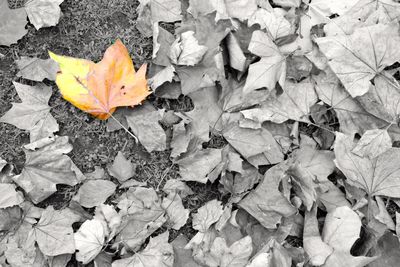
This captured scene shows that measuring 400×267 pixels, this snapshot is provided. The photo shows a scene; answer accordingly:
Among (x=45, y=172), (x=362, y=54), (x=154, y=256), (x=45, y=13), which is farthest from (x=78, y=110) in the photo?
(x=362, y=54)

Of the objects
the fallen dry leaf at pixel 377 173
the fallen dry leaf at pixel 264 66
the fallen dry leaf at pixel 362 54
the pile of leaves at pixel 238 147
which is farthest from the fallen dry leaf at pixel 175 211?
the fallen dry leaf at pixel 362 54

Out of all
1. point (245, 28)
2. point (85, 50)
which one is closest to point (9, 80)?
point (85, 50)

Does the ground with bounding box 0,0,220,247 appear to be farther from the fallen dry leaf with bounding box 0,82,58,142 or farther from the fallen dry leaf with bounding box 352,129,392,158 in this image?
the fallen dry leaf with bounding box 352,129,392,158

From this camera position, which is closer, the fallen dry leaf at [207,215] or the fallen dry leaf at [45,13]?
the fallen dry leaf at [207,215]

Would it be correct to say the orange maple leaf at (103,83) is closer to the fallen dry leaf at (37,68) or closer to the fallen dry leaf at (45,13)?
the fallen dry leaf at (37,68)

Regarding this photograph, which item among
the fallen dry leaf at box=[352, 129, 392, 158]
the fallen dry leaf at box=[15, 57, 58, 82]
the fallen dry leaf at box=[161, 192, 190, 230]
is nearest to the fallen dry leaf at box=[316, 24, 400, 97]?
the fallen dry leaf at box=[352, 129, 392, 158]

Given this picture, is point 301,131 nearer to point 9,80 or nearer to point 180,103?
point 180,103
